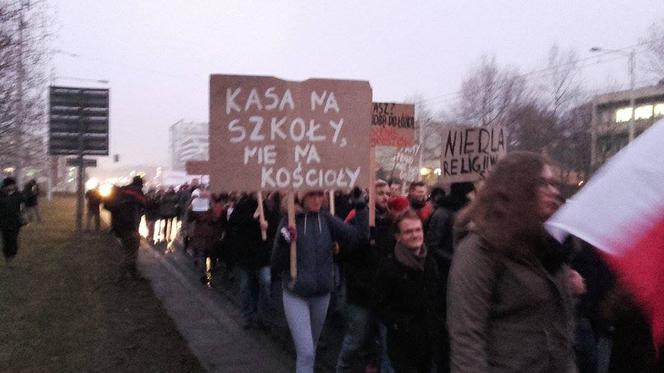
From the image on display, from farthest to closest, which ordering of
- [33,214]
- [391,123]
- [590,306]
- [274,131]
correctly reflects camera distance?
1. [33,214]
2. [391,123]
3. [274,131]
4. [590,306]

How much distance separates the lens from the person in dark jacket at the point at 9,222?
15.6 m

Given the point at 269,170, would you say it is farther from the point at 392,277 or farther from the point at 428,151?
the point at 428,151

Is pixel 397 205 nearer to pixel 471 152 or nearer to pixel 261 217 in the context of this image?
pixel 471 152

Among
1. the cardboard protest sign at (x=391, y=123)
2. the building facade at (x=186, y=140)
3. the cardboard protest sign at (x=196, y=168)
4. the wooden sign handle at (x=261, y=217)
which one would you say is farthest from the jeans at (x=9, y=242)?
the building facade at (x=186, y=140)

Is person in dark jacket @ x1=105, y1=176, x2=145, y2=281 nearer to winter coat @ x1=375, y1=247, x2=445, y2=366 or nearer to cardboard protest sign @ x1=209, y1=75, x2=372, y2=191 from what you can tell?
cardboard protest sign @ x1=209, y1=75, x2=372, y2=191

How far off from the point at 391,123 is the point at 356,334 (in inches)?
246

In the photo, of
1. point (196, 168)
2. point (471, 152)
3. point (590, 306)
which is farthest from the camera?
point (196, 168)

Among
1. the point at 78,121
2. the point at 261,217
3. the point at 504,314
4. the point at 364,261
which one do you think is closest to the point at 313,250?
the point at 364,261

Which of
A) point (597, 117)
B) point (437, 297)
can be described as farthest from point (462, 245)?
point (597, 117)

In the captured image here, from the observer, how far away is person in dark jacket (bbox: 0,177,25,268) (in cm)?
1555

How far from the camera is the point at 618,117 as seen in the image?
55.9 metres

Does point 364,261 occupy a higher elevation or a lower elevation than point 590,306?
higher

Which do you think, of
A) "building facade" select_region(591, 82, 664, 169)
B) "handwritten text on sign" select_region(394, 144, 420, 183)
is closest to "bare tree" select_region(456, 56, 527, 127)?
"building facade" select_region(591, 82, 664, 169)

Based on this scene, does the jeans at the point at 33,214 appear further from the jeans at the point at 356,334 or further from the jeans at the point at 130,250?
the jeans at the point at 356,334
